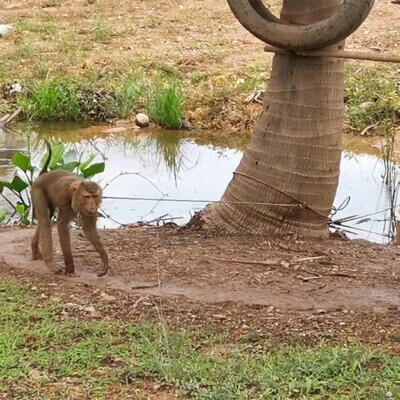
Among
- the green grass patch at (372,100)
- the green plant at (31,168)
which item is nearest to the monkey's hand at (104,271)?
the green plant at (31,168)

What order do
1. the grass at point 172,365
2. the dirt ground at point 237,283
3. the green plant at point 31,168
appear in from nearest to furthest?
the grass at point 172,365
the dirt ground at point 237,283
the green plant at point 31,168

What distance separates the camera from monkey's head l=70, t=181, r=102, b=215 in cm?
570

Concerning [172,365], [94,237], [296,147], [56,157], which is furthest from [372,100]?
[172,365]

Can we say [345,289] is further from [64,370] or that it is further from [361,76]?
[361,76]

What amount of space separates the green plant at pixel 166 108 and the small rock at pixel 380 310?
7.44m

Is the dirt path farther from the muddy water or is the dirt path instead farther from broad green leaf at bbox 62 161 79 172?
the muddy water

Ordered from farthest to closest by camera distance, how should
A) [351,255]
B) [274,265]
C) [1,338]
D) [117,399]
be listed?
[351,255] < [274,265] < [1,338] < [117,399]

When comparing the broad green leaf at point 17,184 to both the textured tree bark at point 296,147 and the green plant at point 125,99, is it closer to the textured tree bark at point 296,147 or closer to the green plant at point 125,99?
the textured tree bark at point 296,147

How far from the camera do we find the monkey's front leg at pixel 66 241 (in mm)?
5938

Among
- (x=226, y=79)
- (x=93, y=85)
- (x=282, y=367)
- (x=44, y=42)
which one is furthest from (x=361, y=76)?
(x=282, y=367)

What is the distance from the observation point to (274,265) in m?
6.25

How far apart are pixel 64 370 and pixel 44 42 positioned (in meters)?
12.9

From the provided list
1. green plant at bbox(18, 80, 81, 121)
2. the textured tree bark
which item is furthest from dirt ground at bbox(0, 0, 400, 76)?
the textured tree bark

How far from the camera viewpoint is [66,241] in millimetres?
5961
